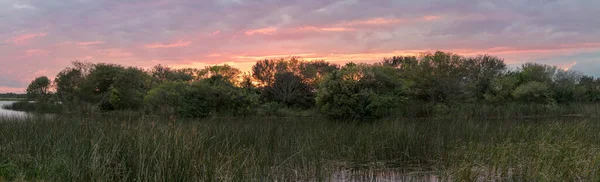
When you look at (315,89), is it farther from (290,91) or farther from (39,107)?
(39,107)

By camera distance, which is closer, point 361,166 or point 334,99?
point 361,166

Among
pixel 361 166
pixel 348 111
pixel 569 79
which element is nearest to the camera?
pixel 361 166

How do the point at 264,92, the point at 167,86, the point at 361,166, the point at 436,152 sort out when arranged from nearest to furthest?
the point at 361,166
the point at 436,152
the point at 167,86
the point at 264,92

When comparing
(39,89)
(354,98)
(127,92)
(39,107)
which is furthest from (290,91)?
(39,89)

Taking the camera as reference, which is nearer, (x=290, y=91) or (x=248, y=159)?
(x=248, y=159)

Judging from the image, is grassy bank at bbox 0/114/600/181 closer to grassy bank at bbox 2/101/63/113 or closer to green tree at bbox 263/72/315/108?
grassy bank at bbox 2/101/63/113

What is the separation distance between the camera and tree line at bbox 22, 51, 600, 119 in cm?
2852

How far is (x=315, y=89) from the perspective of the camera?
41562 mm

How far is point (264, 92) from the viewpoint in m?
42.1

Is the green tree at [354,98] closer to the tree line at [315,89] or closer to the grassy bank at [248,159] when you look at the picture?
the tree line at [315,89]

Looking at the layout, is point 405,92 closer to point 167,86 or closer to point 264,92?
point 264,92

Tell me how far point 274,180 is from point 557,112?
31.9 metres

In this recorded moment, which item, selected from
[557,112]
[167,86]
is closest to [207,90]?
[167,86]

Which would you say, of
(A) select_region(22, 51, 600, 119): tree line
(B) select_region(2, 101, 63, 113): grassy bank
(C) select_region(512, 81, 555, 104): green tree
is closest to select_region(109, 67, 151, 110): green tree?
(A) select_region(22, 51, 600, 119): tree line
